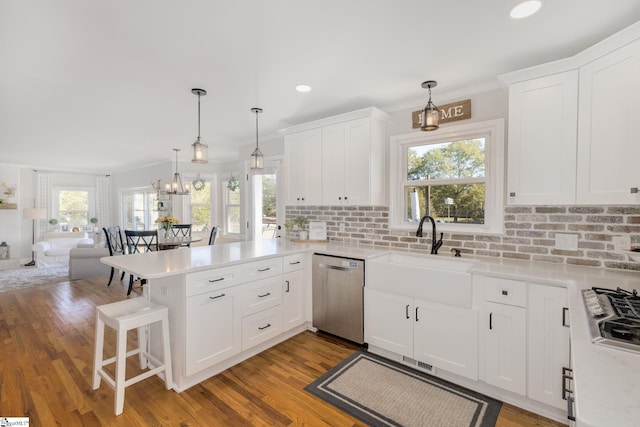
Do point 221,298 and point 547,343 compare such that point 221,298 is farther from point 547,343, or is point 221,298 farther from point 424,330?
point 547,343

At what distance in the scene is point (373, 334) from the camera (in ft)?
8.76

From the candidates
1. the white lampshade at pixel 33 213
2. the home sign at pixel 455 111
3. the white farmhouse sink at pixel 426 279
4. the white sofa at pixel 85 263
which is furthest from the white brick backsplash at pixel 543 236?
the white lampshade at pixel 33 213

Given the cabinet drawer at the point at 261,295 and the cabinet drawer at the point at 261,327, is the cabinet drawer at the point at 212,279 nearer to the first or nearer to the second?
the cabinet drawer at the point at 261,295

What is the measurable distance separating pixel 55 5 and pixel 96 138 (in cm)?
382

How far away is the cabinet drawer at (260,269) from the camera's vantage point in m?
2.51

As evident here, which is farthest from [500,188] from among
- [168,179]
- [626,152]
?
[168,179]

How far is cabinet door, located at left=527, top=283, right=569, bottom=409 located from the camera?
1.82 meters

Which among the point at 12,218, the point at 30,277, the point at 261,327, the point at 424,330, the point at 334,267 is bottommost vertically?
the point at 30,277

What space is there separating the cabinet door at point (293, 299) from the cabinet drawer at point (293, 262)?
4cm

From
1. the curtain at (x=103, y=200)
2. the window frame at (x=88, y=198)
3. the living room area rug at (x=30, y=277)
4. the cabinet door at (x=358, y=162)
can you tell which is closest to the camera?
the cabinet door at (x=358, y=162)

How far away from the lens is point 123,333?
1901 millimetres

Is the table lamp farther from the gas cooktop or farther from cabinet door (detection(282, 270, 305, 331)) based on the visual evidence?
the gas cooktop

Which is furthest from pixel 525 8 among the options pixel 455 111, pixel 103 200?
pixel 103 200

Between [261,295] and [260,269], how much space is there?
237 millimetres
